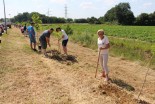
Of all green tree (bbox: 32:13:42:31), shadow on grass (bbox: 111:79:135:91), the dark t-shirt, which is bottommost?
shadow on grass (bbox: 111:79:135:91)

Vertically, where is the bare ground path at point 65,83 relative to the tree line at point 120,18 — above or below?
below

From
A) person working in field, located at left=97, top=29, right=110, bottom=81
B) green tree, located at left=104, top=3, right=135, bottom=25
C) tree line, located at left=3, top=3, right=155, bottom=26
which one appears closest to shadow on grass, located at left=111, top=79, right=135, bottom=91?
person working in field, located at left=97, top=29, right=110, bottom=81

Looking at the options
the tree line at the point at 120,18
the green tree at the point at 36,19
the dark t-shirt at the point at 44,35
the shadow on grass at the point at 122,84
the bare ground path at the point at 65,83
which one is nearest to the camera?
the bare ground path at the point at 65,83

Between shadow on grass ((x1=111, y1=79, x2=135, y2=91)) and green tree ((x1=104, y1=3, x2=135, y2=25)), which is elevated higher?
green tree ((x1=104, y1=3, x2=135, y2=25))

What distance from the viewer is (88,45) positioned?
65.1ft

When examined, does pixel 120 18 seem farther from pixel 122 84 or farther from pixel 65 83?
pixel 65 83

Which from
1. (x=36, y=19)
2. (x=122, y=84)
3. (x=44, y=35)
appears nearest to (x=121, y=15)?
(x=36, y=19)

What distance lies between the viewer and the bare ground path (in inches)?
275

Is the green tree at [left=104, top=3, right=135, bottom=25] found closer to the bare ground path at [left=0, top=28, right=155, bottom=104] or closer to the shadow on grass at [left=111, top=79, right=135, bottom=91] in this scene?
the bare ground path at [left=0, top=28, right=155, bottom=104]

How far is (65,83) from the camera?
8383mm

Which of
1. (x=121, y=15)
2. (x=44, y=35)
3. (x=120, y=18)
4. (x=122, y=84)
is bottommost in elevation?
(x=122, y=84)

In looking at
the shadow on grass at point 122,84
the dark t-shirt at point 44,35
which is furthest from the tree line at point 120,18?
the shadow on grass at point 122,84

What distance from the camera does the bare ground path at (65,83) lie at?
6977mm

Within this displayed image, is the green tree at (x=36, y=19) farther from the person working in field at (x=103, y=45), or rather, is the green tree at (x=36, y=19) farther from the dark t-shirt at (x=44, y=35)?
the person working in field at (x=103, y=45)
